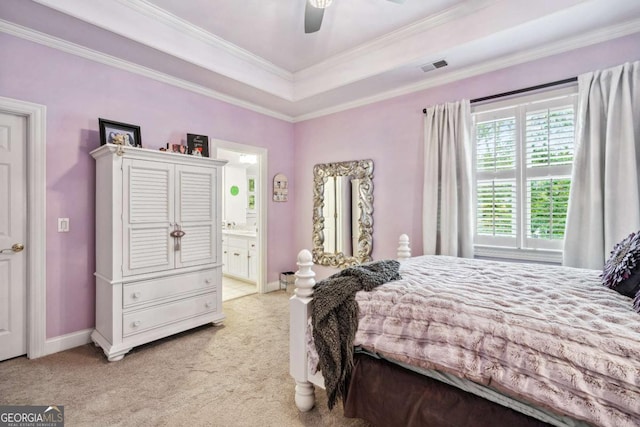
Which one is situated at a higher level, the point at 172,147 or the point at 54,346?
the point at 172,147

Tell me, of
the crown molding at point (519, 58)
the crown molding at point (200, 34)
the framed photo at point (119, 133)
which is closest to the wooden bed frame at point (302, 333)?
the framed photo at point (119, 133)

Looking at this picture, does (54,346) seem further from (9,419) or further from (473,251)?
(473,251)

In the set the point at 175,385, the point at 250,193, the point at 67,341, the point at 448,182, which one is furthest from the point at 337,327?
the point at 250,193

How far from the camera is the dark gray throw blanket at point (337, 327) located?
5.29 feet

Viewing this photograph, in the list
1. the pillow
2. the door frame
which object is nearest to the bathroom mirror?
the pillow

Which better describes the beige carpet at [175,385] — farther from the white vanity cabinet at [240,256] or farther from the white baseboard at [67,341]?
the white vanity cabinet at [240,256]

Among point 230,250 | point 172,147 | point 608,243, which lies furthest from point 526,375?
point 230,250

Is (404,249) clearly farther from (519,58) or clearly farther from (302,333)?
(519,58)

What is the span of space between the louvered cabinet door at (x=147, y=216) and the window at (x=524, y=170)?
2.99 meters

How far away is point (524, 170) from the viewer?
2.82 metres

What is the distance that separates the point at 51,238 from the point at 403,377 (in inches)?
116

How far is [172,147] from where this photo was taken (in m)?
3.05

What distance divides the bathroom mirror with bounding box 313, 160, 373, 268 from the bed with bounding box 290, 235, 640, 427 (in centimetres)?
198

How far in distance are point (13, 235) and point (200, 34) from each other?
2.34m
